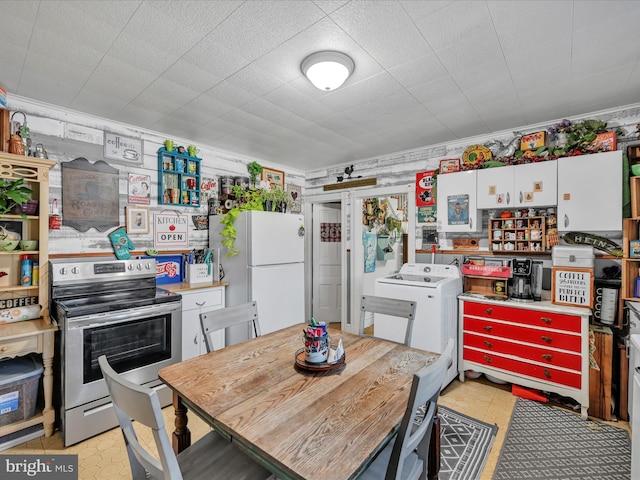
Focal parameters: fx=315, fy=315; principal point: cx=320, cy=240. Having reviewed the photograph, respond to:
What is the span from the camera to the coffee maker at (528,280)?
2824mm

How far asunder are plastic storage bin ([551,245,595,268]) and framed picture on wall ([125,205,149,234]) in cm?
375

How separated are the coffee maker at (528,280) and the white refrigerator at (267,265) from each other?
2235 millimetres

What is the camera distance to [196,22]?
1567 millimetres

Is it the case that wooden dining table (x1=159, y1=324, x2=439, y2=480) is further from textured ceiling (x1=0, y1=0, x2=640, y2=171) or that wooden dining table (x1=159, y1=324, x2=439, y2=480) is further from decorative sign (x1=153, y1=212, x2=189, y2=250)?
decorative sign (x1=153, y1=212, x2=189, y2=250)

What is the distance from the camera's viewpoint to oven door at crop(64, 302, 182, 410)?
2137 millimetres

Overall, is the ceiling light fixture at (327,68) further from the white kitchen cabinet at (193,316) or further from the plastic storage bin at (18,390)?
the plastic storage bin at (18,390)

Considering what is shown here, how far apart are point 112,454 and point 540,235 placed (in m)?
3.72

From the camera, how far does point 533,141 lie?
9.70 feet

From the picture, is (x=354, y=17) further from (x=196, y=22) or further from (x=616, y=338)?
(x=616, y=338)

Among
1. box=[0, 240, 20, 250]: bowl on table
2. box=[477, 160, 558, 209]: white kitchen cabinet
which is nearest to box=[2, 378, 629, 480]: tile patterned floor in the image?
box=[0, 240, 20, 250]: bowl on table

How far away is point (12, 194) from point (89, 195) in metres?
0.67

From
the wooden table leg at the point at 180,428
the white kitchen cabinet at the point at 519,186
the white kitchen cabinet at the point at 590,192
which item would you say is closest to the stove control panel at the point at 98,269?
the wooden table leg at the point at 180,428

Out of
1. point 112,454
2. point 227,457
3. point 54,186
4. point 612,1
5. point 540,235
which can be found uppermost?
point 612,1

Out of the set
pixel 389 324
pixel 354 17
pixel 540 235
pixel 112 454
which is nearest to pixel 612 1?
pixel 354 17
